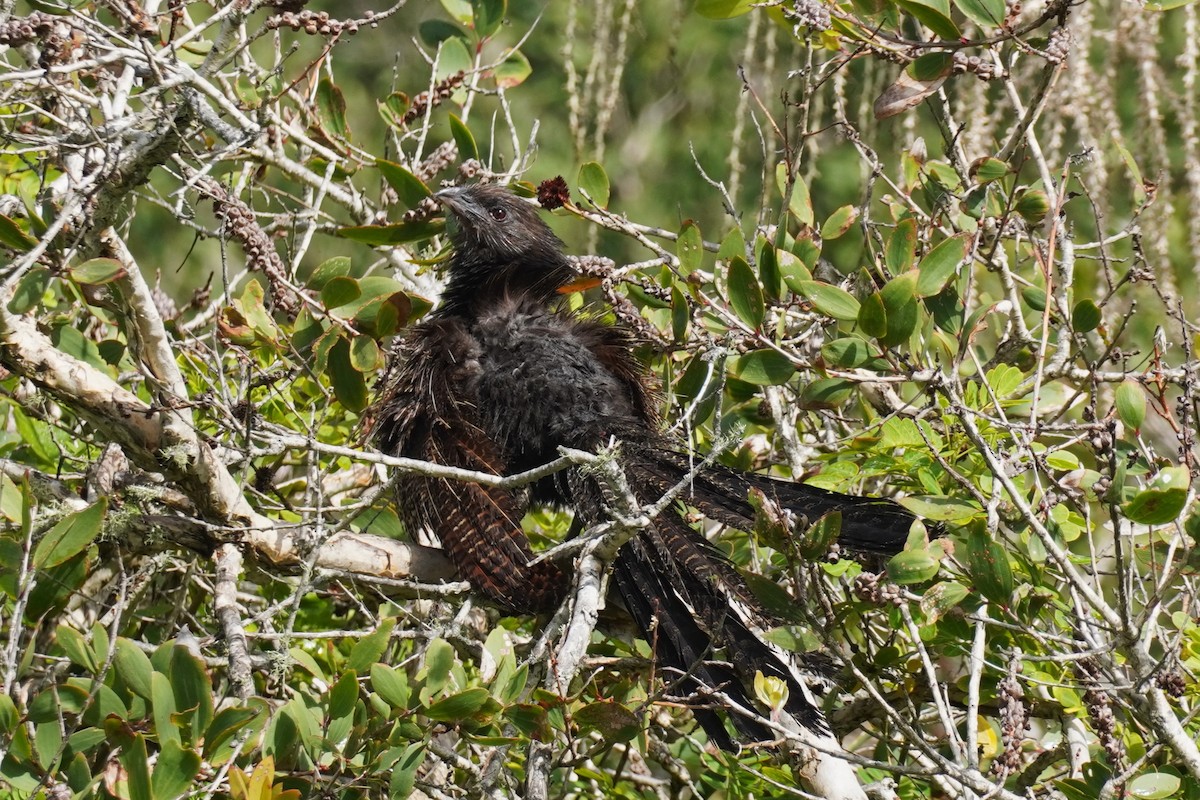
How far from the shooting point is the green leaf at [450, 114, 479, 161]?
2800mm

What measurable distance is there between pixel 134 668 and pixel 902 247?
5.14 feet

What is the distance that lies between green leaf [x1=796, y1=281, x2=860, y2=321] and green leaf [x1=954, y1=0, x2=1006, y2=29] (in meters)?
0.57

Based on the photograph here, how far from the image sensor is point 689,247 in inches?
102

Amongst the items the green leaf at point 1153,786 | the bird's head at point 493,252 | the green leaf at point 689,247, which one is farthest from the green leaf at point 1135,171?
the bird's head at point 493,252

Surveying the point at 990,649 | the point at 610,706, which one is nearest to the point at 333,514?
the point at 610,706

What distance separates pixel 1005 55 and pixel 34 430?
250 cm

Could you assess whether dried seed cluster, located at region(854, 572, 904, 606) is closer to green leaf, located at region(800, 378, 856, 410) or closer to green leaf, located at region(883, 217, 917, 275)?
green leaf, located at region(800, 378, 856, 410)

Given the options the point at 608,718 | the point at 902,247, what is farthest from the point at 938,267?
the point at 608,718

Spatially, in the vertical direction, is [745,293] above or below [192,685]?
above

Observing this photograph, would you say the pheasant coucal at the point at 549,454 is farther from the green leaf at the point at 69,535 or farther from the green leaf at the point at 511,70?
the green leaf at the point at 69,535

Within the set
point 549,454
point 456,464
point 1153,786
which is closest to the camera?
point 1153,786

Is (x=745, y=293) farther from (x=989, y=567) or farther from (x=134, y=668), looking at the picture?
(x=134, y=668)

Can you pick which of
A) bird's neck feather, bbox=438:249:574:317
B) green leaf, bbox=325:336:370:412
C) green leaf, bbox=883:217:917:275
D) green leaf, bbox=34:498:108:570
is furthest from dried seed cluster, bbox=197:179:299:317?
green leaf, bbox=883:217:917:275

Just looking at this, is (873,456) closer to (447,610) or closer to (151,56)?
(447,610)
